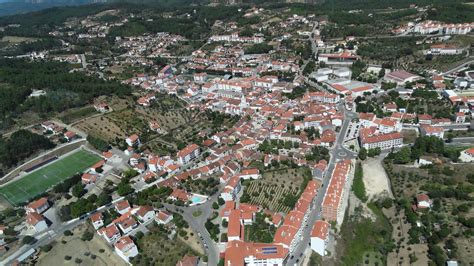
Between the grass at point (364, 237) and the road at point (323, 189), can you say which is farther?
the road at point (323, 189)

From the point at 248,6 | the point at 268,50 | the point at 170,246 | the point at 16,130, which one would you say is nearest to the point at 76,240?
the point at 170,246

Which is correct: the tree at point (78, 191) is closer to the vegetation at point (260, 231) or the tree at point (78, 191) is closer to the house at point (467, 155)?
the vegetation at point (260, 231)

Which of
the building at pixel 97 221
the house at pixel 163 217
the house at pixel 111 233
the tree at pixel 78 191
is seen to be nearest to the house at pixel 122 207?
the building at pixel 97 221

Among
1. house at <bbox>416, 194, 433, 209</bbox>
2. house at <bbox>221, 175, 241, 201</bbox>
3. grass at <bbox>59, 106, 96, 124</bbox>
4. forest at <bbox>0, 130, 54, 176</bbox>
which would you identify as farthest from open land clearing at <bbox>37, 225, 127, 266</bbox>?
house at <bbox>416, 194, 433, 209</bbox>

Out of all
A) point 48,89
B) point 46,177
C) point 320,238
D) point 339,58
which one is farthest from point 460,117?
point 48,89

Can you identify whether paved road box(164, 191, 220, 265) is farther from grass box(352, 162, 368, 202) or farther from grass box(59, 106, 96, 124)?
grass box(59, 106, 96, 124)
